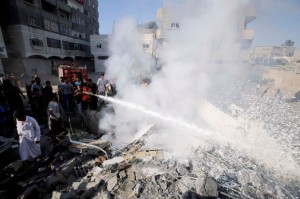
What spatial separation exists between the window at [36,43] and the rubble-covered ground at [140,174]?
20368 mm

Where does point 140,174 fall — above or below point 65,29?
below

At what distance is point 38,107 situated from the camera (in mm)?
7707

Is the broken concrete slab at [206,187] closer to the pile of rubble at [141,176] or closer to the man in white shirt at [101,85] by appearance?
the pile of rubble at [141,176]

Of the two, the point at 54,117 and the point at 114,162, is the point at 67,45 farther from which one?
the point at 114,162

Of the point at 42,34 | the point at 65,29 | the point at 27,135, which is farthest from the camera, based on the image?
the point at 65,29

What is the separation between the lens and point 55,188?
14.6 feet

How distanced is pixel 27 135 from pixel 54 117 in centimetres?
176

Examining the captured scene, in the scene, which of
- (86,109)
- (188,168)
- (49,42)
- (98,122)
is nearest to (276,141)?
(188,168)

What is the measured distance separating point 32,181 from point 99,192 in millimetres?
1935

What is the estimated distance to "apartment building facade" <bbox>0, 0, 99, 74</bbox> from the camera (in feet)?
66.7

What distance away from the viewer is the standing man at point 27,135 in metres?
4.51

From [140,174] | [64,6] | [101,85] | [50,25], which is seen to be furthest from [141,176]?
[64,6]

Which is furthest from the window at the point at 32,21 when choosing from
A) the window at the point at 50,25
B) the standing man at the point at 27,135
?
the standing man at the point at 27,135

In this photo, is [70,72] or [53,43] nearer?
[70,72]
